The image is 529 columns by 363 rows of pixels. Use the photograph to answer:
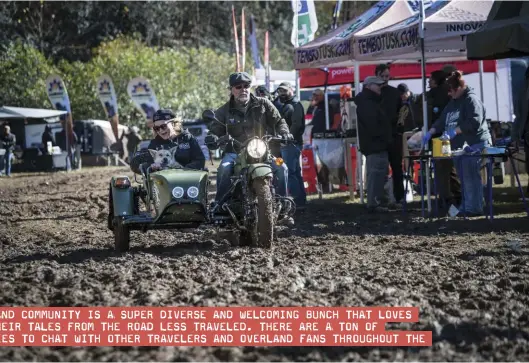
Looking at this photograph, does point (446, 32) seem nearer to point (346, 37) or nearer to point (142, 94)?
point (346, 37)

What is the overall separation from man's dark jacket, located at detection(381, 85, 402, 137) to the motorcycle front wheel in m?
5.49

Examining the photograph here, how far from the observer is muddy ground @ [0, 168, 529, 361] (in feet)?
19.2

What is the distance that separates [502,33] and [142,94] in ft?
90.0

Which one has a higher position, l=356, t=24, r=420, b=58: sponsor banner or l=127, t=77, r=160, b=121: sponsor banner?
l=127, t=77, r=160, b=121: sponsor banner

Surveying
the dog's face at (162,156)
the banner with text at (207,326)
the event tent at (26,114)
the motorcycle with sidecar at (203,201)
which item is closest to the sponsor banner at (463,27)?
the motorcycle with sidecar at (203,201)

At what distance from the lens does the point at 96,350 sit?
5.89 metres

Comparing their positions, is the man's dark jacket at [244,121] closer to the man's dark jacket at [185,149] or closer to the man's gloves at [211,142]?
the man's dark jacket at [185,149]

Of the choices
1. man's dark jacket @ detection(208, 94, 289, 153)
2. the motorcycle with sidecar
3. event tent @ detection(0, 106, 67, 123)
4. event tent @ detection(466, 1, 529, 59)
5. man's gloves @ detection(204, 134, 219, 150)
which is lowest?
the motorcycle with sidecar

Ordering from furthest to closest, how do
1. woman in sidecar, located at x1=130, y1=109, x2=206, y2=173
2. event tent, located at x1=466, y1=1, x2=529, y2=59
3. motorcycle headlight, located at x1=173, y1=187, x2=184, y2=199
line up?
event tent, located at x1=466, y1=1, x2=529, y2=59, woman in sidecar, located at x1=130, y1=109, x2=206, y2=173, motorcycle headlight, located at x1=173, y1=187, x2=184, y2=199

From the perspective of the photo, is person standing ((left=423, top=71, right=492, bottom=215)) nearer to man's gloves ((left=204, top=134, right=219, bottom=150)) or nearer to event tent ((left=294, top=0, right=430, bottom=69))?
event tent ((left=294, top=0, right=430, bottom=69))

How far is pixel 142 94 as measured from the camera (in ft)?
128

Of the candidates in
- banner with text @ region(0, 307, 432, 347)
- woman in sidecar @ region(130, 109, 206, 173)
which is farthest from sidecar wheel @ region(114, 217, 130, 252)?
banner with text @ region(0, 307, 432, 347)

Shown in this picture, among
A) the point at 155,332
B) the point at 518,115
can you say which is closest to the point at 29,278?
the point at 155,332

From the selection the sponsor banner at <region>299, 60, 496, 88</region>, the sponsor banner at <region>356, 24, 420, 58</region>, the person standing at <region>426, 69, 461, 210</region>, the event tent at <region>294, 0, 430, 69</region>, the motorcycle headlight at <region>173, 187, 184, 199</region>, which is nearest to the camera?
the motorcycle headlight at <region>173, 187, 184, 199</region>
